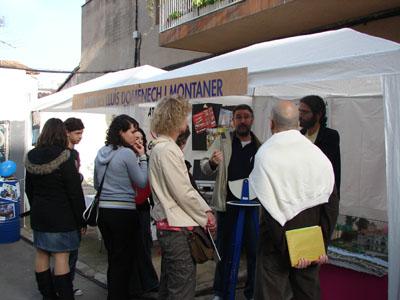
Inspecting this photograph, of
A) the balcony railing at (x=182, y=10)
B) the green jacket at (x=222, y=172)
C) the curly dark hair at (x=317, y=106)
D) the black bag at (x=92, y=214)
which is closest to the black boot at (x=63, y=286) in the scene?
the black bag at (x=92, y=214)

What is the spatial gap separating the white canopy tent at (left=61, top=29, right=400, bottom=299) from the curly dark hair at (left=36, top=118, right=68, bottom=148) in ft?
4.40

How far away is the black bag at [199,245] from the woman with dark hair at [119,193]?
0.72 meters

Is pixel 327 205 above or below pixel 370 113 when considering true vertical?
below

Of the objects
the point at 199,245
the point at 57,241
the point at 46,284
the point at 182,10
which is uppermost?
the point at 182,10

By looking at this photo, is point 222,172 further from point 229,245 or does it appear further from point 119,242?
point 119,242

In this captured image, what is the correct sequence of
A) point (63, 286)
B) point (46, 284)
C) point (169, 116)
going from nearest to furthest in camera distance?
point (169, 116), point (63, 286), point (46, 284)

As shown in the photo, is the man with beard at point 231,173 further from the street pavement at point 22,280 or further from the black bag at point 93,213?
the street pavement at point 22,280

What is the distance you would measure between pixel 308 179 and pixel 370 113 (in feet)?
10.4

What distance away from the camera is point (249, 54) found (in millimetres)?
4641

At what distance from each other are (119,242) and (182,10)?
914 cm

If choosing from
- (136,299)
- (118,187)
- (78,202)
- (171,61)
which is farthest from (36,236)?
(171,61)

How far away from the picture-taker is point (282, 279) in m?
2.77

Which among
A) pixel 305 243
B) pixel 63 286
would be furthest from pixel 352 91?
pixel 63 286

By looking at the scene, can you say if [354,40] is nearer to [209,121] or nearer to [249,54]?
[249,54]
